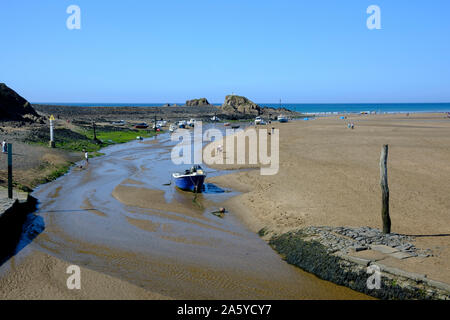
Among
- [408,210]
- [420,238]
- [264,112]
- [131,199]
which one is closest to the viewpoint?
[420,238]

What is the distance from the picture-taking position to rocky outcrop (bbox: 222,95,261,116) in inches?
5566

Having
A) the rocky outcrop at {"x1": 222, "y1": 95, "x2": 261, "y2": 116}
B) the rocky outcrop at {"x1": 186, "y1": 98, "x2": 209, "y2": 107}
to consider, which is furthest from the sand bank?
the rocky outcrop at {"x1": 186, "y1": 98, "x2": 209, "y2": 107}

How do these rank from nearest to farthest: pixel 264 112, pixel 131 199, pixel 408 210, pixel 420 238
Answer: pixel 420 238 < pixel 408 210 < pixel 131 199 < pixel 264 112

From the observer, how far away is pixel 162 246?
52.9 ft

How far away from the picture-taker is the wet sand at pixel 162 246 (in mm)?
12453

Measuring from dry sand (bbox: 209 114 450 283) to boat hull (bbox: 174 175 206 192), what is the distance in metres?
2.88

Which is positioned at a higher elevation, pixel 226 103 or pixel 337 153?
pixel 226 103

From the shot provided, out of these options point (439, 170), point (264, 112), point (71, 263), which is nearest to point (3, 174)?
point (71, 263)

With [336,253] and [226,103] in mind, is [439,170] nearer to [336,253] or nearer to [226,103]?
[336,253]

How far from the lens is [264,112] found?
14562 cm

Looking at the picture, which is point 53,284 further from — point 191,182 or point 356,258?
point 191,182

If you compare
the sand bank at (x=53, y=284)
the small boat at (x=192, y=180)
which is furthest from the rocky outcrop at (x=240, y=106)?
the sand bank at (x=53, y=284)

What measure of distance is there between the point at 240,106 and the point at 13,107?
95526mm

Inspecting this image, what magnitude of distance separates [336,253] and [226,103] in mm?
140026
